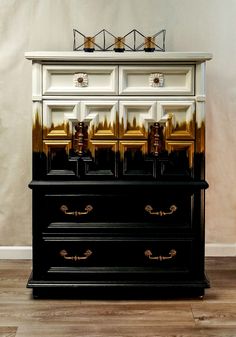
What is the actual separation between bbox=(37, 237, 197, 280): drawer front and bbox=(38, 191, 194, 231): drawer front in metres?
0.09

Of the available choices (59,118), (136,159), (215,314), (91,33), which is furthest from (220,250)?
(91,33)

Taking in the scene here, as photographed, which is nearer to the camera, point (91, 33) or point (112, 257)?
point (112, 257)

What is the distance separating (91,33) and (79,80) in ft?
2.78

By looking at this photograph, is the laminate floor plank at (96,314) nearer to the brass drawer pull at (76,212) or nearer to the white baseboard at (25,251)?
the brass drawer pull at (76,212)

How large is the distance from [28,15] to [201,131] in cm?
157

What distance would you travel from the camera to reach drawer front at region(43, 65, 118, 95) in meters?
2.86

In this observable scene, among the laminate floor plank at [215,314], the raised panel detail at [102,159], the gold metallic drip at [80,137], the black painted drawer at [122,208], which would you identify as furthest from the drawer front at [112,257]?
the gold metallic drip at [80,137]

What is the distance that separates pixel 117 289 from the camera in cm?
293

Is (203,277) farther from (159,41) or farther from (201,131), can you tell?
(159,41)

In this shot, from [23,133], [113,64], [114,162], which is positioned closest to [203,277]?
[114,162]

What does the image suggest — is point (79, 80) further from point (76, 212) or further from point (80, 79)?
Result: point (76, 212)

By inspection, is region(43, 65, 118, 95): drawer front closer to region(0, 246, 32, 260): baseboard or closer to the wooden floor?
the wooden floor

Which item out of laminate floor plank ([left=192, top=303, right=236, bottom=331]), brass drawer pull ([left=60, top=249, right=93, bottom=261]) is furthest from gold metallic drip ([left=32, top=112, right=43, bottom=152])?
laminate floor plank ([left=192, top=303, right=236, bottom=331])

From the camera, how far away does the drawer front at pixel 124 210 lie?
291cm
